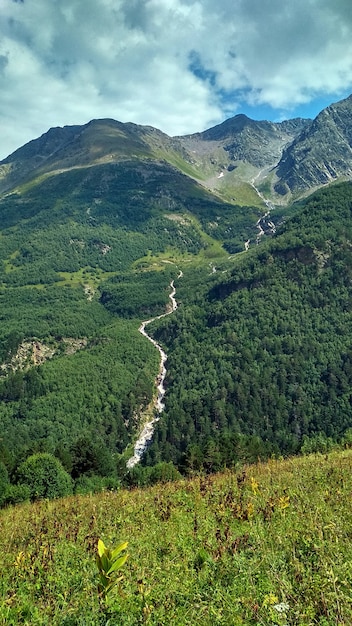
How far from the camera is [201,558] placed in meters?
7.58

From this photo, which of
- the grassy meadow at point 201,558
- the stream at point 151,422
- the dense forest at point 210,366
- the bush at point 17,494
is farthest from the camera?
the stream at point 151,422

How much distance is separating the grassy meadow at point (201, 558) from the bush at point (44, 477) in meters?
27.1

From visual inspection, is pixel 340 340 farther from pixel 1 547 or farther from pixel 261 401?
pixel 1 547

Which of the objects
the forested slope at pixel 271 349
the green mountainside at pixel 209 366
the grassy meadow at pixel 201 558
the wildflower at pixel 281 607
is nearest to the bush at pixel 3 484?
the green mountainside at pixel 209 366

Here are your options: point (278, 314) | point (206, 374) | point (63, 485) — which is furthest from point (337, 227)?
point (63, 485)

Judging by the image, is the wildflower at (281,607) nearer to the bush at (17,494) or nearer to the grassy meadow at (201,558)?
the grassy meadow at (201,558)

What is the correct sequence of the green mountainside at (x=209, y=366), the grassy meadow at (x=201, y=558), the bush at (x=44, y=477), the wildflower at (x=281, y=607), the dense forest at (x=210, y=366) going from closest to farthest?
1. the wildflower at (x=281, y=607)
2. the grassy meadow at (x=201, y=558)
3. the bush at (x=44, y=477)
4. the dense forest at (x=210, y=366)
5. the green mountainside at (x=209, y=366)

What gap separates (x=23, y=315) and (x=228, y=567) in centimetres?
19152

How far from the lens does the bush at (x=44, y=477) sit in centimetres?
3747

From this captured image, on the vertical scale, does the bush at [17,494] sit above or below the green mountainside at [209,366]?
above

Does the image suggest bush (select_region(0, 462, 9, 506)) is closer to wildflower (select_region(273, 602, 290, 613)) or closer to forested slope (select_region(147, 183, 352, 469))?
forested slope (select_region(147, 183, 352, 469))

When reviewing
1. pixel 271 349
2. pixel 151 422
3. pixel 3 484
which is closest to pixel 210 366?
pixel 271 349

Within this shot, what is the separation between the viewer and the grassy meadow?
5637 millimetres

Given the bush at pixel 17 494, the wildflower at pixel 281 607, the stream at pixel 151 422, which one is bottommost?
the stream at pixel 151 422
